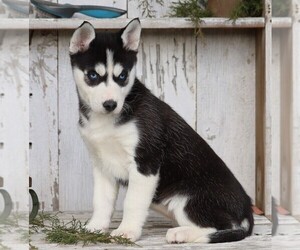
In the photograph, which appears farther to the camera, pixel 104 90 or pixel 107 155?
pixel 107 155

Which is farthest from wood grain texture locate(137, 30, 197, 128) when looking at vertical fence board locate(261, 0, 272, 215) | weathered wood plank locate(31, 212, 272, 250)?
weathered wood plank locate(31, 212, 272, 250)

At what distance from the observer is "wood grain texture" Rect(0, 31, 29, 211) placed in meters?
2.32

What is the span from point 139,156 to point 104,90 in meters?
0.25

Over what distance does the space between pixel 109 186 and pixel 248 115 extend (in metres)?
0.92

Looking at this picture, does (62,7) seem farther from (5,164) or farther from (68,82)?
(5,164)

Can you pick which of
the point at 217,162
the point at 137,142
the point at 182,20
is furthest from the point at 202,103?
the point at 137,142

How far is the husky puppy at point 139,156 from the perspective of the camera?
229cm

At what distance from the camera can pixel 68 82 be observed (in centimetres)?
311

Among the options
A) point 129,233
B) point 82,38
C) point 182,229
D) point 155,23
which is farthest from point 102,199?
point 155,23

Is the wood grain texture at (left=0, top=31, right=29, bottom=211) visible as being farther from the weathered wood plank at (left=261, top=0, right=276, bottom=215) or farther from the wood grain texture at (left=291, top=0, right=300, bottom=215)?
the weathered wood plank at (left=261, top=0, right=276, bottom=215)

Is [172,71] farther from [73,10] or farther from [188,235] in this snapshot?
[188,235]

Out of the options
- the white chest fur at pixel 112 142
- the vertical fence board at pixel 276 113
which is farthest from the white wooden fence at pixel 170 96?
the white chest fur at pixel 112 142

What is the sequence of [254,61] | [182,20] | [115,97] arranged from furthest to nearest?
[254,61] < [182,20] < [115,97]

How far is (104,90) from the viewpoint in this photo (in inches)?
88.2
